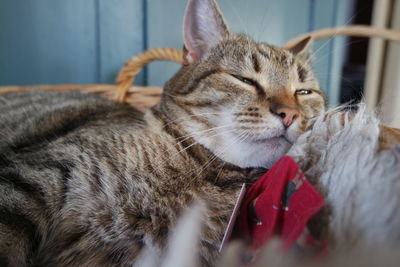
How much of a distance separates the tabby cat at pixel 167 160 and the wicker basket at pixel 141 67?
385mm

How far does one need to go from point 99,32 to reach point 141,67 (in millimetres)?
503

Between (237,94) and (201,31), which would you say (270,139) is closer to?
(237,94)

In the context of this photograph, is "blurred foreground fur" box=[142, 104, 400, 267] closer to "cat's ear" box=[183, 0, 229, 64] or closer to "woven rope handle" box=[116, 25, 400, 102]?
"cat's ear" box=[183, 0, 229, 64]

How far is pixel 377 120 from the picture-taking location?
2.22 ft

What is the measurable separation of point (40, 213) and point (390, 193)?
637mm

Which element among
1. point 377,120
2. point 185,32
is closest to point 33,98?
point 185,32

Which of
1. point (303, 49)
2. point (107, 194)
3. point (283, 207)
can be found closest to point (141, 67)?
point (303, 49)

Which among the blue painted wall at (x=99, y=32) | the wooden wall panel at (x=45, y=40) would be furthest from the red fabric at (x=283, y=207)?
the wooden wall panel at (x=45, y=40)

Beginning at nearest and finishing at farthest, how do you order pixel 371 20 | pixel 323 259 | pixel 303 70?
pixel 323 259 < pixel 303 70 < pixel 371 20

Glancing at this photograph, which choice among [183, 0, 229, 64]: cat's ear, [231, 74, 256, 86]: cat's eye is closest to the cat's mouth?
[231, 74, 256, 86]: cat's eye

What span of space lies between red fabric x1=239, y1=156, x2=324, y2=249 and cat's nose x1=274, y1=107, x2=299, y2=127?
111 mm

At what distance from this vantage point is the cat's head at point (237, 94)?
74cm

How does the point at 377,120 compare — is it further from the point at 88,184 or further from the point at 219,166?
the point at 88,184

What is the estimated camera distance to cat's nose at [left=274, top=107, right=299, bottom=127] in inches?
28.2
